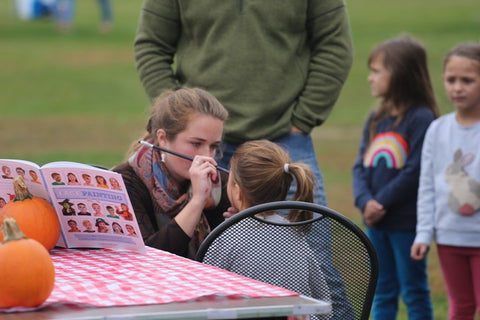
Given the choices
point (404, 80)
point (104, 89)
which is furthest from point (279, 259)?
point (104, 89)

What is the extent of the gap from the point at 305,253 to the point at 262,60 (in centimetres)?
155

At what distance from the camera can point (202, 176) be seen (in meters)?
3.67

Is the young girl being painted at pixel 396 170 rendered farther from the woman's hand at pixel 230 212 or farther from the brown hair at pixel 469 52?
the woman's hand at pixel 230 212

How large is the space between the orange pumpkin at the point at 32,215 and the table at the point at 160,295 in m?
0.17

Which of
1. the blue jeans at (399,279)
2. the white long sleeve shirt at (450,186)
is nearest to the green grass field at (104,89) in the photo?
the blue jeans at (399,279)

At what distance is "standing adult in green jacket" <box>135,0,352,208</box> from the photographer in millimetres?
4566

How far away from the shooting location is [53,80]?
20375mm

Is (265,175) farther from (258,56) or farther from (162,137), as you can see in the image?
(258,56)

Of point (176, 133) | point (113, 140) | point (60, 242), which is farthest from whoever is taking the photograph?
point (113, 140)

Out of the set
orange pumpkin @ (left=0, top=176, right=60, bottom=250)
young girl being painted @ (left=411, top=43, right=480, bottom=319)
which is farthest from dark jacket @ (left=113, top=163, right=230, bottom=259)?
young girl being painted @ (left=411, top=43, right=480, bottom=319)

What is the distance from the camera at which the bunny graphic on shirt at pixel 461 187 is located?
4797mm

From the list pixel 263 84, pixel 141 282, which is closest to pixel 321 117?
pixel 263 84

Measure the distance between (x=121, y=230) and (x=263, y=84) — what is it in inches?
61.8

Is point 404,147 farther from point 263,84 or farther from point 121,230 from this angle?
point 121,230
